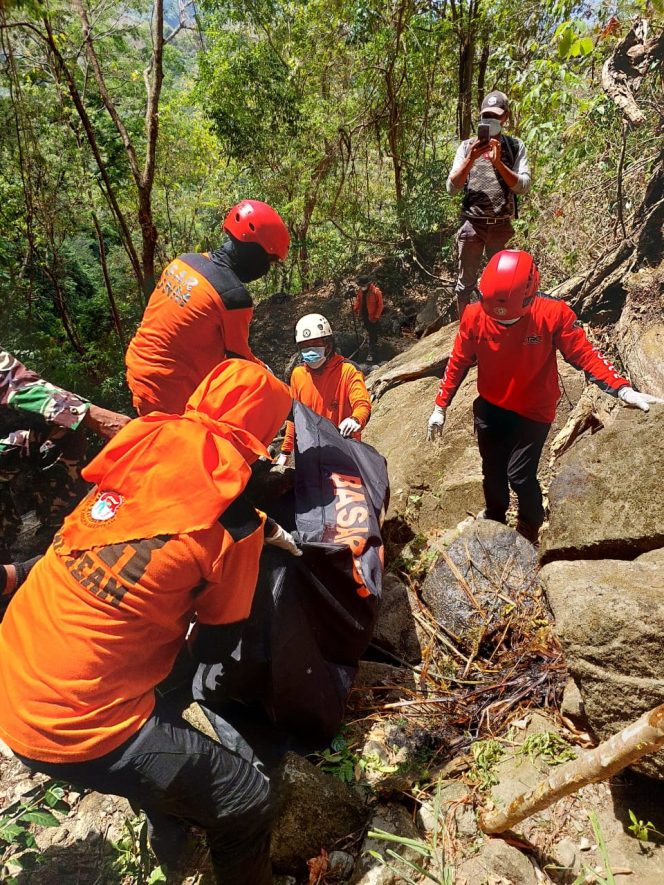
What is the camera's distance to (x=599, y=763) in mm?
1376

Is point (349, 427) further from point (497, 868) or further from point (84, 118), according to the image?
point (84, 118)

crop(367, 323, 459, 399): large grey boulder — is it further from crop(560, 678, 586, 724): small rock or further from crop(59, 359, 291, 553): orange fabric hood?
crop(59, 359, 291, 553): orange fabric hood

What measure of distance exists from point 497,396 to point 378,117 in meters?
8.71

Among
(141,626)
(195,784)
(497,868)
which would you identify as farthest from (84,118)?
(497,868)

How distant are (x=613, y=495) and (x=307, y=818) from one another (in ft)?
6.37

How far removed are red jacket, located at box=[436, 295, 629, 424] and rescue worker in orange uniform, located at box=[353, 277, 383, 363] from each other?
583 centimetres

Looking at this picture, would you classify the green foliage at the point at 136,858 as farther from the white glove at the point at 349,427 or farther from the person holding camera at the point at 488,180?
the person holding camera at the point at 488,180

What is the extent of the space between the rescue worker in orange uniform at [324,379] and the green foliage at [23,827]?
258cm

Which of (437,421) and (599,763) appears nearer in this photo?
(599,763)

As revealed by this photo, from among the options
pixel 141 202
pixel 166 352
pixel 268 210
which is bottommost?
pixel 166 352

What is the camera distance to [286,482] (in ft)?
9.21

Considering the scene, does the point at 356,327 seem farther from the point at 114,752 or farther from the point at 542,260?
the point at 114,752

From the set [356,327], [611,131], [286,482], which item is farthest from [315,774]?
[356,327]

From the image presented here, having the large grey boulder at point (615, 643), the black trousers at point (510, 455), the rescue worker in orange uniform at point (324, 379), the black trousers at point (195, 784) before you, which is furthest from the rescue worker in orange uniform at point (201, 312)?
the large grey boulder at point (615, 643)
